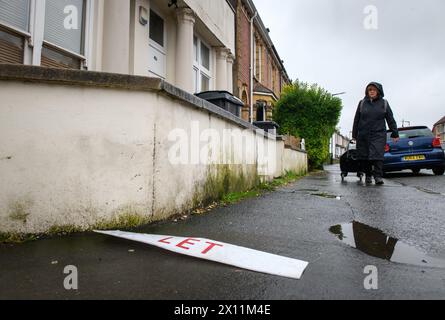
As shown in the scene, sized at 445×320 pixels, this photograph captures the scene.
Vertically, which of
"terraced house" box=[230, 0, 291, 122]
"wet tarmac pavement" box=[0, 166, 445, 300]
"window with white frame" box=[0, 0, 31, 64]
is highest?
"terraced house" box=[230, 0, 291, 122]

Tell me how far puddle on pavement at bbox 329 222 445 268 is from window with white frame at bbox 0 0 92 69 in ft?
15.7

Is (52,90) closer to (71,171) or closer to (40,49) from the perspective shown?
(71,171)

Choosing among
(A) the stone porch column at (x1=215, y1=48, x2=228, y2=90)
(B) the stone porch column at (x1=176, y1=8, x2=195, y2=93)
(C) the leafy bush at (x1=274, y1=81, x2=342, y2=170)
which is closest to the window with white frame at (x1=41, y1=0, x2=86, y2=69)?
(B) the stone porch column at (x1=176, y1=8, x2=195, y2=93)

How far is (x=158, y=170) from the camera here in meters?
2.93

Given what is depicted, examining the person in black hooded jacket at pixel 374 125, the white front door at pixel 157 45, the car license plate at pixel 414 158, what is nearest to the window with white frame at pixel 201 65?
the white front door at pixel 157 45

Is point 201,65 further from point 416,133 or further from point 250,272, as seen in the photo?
point 250,272

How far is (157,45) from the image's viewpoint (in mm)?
8156

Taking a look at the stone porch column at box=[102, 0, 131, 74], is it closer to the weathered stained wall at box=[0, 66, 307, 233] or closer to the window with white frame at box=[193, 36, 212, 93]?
the weathered stained wall at box=[0, 66, 307, 233]

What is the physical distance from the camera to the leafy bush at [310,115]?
1555 cm

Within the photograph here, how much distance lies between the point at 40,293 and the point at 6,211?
1.27 meters

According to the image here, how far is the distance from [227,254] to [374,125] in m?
5.61

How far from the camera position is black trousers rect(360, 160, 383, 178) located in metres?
6.69

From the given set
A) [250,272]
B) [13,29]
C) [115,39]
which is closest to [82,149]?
[250,272]
